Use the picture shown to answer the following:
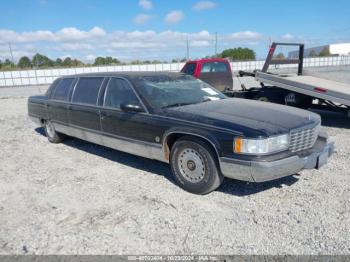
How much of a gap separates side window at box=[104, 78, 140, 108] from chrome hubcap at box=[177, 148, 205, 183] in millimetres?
1077

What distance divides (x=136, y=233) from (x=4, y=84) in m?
30.5

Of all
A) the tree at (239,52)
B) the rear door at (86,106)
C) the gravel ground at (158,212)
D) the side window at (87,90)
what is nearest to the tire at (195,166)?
the gravel ground at (158,212)

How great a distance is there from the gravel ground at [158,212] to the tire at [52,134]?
152 centimetres

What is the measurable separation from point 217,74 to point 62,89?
6710 mm

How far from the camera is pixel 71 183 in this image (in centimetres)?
469

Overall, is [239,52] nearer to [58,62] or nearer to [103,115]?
[58,62]

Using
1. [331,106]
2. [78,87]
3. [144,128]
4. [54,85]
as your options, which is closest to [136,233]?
[144,128]

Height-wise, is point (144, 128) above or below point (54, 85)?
below

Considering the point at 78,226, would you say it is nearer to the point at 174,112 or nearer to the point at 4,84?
the point at 174,112

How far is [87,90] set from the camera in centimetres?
573

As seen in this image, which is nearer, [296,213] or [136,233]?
[136,233]

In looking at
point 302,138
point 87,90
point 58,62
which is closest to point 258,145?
point 302,138

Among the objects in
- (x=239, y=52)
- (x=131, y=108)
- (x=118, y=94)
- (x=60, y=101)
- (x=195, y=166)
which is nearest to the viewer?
(x=195, y=166)

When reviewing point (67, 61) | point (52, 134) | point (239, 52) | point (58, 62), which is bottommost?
point (52, 134)
